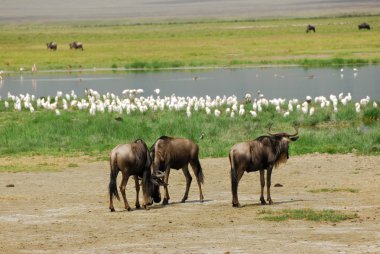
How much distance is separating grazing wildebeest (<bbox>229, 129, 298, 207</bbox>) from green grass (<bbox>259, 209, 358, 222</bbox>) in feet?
2.75

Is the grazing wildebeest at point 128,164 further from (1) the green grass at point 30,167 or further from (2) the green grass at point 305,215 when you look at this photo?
(1) the green grass at point 30,167

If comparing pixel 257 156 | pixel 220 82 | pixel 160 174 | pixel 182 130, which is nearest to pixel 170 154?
pixel 160 174

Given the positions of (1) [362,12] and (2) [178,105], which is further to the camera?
(1) [362,12]

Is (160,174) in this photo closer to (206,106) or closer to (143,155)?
(143,155)

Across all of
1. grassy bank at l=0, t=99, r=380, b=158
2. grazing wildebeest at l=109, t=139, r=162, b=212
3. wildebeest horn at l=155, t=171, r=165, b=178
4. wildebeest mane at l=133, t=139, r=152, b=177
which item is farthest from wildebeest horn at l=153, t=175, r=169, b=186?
grassy bank at l=0, t=99, r=380, b=158

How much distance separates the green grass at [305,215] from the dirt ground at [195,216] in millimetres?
172

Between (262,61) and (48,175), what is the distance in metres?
41.6

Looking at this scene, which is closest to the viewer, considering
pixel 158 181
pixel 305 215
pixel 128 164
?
pixel 305 215

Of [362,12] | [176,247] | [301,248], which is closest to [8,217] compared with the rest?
[176,247]

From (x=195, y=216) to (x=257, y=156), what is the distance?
5.46 feet

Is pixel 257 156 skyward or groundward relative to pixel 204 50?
skyward

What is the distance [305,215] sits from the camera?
45.2ft

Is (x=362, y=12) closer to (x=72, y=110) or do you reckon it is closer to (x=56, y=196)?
(x=72, y=110)

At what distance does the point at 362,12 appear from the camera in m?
141
